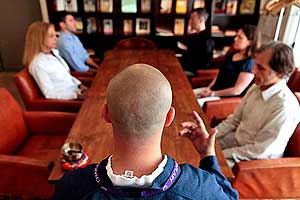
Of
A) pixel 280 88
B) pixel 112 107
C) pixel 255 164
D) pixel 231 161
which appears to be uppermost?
pixel 112 107

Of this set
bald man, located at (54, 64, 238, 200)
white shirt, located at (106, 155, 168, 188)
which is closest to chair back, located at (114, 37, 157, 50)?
bald man, located at (54, 64, 238, 200)

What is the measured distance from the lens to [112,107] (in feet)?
2.33

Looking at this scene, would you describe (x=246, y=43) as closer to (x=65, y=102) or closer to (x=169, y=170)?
(x=65, y=102)

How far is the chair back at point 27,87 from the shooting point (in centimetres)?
221

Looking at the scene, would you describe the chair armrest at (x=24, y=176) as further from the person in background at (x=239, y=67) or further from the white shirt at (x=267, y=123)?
the person in background at (x=239, y=67)

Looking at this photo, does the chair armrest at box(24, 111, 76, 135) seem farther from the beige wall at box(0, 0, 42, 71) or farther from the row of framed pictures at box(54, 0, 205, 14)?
the beige wall at box(0, 0, 42, 71)

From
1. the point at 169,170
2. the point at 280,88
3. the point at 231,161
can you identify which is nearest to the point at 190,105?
the point at 231,161

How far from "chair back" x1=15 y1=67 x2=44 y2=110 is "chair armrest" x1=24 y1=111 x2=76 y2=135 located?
26cm

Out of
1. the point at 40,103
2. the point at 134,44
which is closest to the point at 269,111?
the point at 40,103

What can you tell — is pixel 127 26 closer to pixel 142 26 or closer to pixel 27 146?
pixel 142 26

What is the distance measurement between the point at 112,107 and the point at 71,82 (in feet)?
6.97

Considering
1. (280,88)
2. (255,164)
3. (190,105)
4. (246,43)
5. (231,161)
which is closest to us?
(255,164)

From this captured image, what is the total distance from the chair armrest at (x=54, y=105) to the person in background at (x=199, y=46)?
1.62m

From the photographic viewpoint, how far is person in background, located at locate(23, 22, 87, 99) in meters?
2.32
